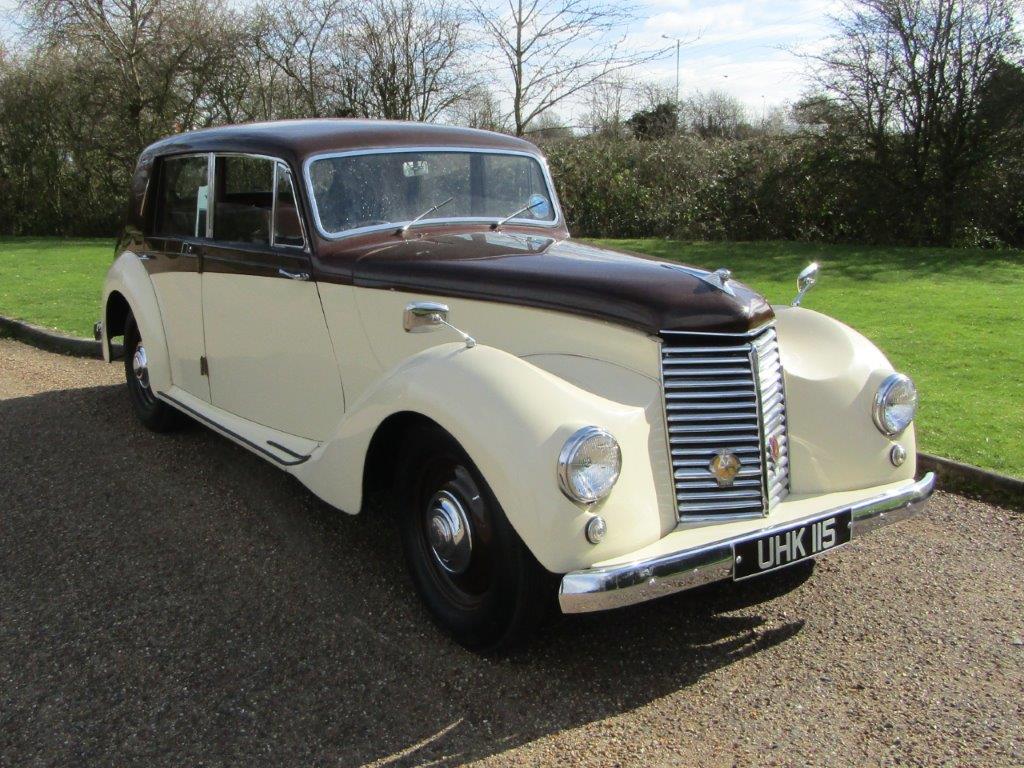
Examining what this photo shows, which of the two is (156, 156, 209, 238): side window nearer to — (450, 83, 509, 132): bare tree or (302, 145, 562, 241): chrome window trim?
(302, 145, 562, 241): chrome window trim

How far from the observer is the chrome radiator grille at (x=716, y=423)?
305 cm

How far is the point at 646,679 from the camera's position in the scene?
3020 millimetres

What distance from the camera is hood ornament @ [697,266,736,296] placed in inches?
128

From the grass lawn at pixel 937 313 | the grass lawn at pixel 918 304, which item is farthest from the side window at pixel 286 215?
the grass lawn at pixel 918 304

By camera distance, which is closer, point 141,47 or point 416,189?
point 416,189

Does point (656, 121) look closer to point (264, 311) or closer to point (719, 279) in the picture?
point (264, 311)

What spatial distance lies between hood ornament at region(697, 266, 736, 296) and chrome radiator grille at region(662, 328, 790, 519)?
196 mm

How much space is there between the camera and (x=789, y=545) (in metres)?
2.95

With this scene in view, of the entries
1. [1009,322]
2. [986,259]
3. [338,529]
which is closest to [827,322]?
[338,529]

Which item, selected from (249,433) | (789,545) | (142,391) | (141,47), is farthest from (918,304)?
(141,47)

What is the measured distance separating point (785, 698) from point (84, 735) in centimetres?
214

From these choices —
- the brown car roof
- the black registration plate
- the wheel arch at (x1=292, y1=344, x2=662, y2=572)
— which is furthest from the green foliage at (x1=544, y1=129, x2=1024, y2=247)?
the wheel arch at (x1=292, y1=344, x2=662, y2=572)

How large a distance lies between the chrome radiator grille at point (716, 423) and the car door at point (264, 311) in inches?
62.4

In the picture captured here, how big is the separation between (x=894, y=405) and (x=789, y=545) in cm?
86
